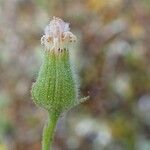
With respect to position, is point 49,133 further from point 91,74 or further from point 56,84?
point 91,74

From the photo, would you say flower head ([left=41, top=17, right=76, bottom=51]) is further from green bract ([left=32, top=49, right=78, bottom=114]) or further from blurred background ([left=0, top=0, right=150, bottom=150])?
blurred background ([left=0, top=0, right=150, bottom=150])

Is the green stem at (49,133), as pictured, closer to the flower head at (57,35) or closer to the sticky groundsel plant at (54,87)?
the sticky groundsel plant at (54,87)

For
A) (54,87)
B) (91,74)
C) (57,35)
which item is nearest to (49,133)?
(54,87)

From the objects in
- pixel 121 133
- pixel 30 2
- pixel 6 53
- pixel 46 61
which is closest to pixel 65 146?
pixel 121 133

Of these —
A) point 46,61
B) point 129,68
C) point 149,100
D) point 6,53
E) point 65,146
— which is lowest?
point 46,61

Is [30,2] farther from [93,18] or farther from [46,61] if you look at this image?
[46,61]

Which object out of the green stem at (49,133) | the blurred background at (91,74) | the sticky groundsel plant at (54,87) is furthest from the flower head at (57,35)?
the blurred background at (91,74)
